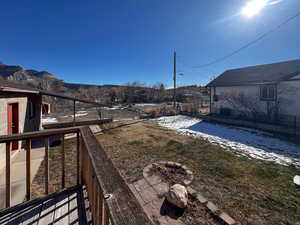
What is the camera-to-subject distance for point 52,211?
1.64 m

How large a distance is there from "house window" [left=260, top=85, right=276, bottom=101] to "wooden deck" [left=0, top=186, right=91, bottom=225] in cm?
1212

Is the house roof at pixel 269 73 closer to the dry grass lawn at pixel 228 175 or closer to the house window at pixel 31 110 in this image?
the dry grass lawn at pixel 228 175

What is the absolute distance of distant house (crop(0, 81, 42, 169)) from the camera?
12.3ft

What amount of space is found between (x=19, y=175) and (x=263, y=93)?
1324 cm

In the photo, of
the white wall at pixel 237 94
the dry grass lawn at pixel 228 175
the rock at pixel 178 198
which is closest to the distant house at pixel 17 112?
the dry grass lawn at pixel 228 175

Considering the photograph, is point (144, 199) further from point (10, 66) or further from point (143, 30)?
point (10, 66)

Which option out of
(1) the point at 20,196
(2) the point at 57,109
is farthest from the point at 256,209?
(2) the point at 57,109

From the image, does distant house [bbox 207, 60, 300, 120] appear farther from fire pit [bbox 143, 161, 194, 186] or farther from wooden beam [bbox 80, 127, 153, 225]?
wooden beam [bbox 80, 127, 153, 225]

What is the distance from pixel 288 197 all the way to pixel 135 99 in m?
21.9

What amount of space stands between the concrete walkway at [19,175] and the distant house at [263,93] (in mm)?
12062

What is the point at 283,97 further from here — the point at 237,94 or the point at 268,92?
the point at 237,94

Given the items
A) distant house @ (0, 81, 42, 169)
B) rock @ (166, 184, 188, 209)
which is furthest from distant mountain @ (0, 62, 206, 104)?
rock @ (166, 184, 188, 209)

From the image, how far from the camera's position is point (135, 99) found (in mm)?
23672

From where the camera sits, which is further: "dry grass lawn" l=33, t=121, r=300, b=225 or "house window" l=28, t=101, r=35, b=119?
"house window" l=28, t=101, r=35, b=119
